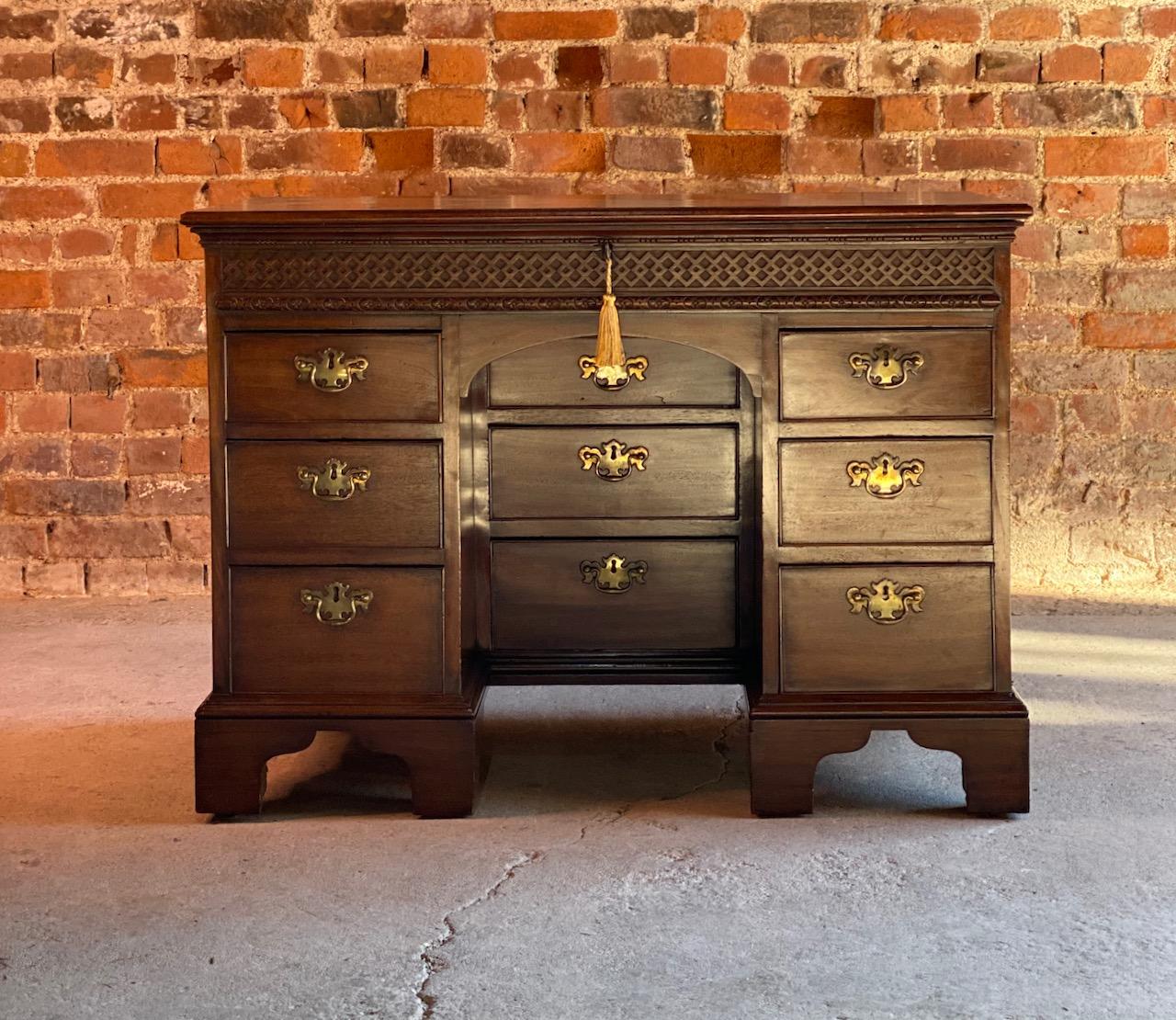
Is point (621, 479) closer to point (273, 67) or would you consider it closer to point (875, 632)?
point (875, 632)

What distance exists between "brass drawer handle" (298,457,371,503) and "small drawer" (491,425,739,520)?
1.18 ft

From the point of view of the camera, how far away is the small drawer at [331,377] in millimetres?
2230

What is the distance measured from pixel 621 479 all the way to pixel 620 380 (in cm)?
18

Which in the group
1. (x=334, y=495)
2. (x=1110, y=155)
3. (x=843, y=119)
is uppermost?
(x=843, y=119)

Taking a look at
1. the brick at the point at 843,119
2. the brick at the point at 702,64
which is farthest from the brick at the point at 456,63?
the brick at the point at 843,119

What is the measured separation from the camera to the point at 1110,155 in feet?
13.9

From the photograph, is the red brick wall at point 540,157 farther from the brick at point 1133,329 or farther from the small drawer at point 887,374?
the small drawer at point 887,374

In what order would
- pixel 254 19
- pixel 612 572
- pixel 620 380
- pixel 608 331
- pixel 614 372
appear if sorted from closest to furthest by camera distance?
pixel 608 331, pixel 614 372, pixel 620 380, pixel 612 572, pixel 254 19

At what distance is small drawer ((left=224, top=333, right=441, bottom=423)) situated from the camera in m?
2.23

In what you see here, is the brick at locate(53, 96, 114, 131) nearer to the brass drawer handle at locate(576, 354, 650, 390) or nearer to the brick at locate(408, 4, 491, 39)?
the brick at locate(408, 4, 491, 39)

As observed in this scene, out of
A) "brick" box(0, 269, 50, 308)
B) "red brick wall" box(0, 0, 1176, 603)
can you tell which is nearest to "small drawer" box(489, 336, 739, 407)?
"red brick wall" box(0, 0, 1176, 603)

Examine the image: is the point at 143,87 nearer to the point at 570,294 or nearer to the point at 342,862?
the point at 570,294

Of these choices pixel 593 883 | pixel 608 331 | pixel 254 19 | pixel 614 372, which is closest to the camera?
pixel 593 883

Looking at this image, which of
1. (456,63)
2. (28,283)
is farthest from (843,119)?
(28,283)
